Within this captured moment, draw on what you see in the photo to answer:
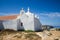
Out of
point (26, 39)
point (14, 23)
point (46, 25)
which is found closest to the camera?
point (26, 39)

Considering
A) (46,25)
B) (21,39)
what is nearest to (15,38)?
(21,39)

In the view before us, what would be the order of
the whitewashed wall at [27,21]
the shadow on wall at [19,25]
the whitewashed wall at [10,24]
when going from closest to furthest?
the whitewashed wall at [10,24] < the shadow on wall at [19,25] < the whitewashed wall at [27,21]

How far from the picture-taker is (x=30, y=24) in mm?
43500

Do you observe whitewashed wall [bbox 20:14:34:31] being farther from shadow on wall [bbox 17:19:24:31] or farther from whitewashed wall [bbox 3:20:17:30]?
whitewashed wall [bbox 3:20:17:30]

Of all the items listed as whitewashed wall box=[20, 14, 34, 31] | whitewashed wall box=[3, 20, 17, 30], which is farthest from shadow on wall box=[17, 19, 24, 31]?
whitewashed wall box=[3, 20, 17, 30]

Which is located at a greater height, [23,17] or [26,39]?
[23,17]

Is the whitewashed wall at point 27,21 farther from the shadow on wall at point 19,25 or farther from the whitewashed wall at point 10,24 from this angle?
the whitewashed wall at point 10,24

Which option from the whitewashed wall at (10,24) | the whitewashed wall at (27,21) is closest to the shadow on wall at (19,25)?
the whitewashed wall at (27,21)

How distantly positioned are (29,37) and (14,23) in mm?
13498

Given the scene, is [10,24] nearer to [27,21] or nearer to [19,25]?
[19,25]

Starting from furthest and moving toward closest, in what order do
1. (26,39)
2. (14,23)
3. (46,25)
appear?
(46,25), (14,23), (26,39)

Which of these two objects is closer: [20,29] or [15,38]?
[15,38]

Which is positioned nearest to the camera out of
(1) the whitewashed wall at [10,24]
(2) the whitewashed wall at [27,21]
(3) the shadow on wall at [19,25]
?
(1) the whitewashed wall at [10,24]

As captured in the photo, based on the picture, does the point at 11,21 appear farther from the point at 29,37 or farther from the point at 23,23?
the point at 29,37
